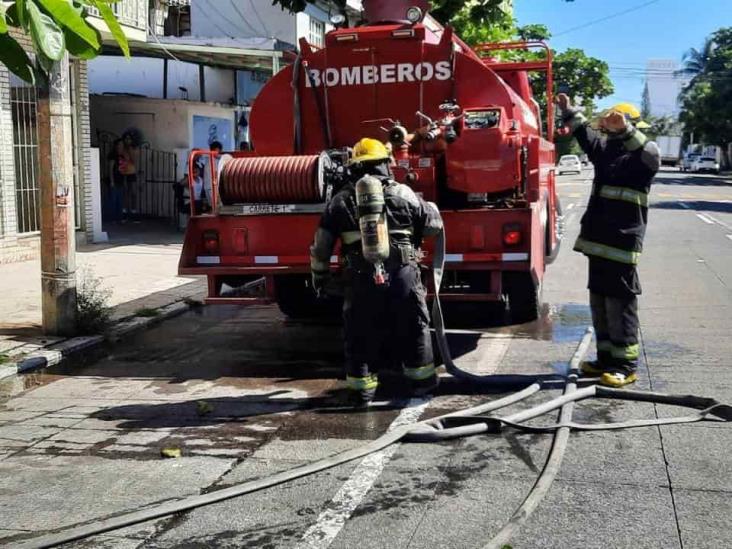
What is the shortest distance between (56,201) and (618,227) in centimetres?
491

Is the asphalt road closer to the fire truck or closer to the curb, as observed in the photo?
the curb

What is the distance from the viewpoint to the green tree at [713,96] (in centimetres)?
5416

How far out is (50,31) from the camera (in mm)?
3096

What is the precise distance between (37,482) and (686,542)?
322 cm

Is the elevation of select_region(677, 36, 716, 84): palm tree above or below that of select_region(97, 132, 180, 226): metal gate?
above

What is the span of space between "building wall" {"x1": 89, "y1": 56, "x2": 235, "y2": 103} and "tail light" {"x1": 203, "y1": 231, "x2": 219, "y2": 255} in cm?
1559

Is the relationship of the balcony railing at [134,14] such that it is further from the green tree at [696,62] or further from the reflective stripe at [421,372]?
the green tree at [696,62]

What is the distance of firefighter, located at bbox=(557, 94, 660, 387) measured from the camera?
6.18 meters

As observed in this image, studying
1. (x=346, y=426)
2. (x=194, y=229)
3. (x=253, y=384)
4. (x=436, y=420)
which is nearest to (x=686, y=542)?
(x=436, y=420)

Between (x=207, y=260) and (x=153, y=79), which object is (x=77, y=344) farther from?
(x=153, y=79)

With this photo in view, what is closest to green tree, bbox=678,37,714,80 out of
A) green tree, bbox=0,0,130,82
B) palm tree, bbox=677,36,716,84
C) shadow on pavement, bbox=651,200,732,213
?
palm tree, bbox=677,36,716,84

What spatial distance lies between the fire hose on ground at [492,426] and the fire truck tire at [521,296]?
0.77 m

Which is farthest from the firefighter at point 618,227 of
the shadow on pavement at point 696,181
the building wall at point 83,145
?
the shadow on pavement at point 696,181

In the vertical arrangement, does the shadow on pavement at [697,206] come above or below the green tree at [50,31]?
below
